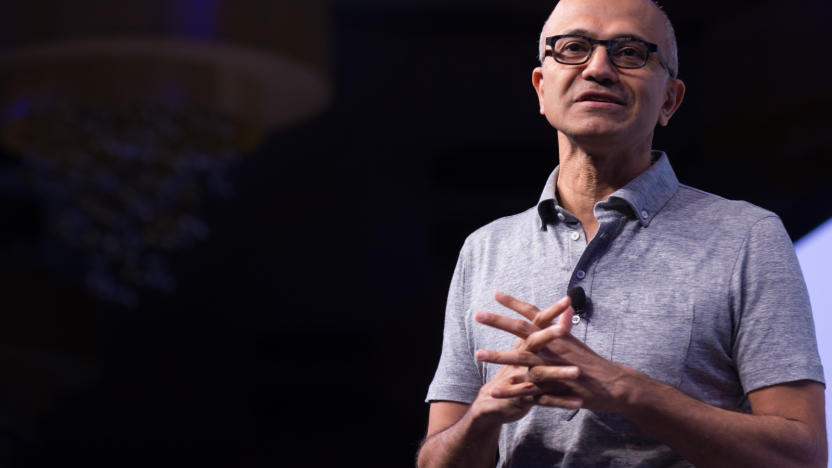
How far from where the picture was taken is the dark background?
6387 millimetres

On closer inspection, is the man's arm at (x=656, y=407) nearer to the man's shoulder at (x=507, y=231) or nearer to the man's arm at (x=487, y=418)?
the man's arm at (x=487, y=418)

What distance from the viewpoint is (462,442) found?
1194mm

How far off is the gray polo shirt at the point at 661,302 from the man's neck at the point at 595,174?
0.08 ft

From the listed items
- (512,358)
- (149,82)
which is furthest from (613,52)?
(149,82)

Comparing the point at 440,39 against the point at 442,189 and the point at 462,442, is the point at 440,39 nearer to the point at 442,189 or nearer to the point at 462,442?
the point at 442,189

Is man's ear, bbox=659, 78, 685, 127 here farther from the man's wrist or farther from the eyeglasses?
the man's wrist

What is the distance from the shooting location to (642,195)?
4.21ft

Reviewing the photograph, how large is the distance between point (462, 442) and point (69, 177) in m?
4.39

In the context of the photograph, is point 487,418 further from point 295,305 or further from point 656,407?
point 295,305

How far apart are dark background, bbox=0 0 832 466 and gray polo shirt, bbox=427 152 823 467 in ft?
15.9

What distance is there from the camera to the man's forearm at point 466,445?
1170 mm

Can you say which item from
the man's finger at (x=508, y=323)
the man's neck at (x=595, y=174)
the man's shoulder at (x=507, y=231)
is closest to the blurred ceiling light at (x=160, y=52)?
the man's shoulder at (x=507, y=231)

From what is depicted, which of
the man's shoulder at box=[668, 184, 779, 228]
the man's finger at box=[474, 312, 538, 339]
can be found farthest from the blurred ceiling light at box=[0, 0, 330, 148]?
the man's finger at box=[474, 312, 538, 339]

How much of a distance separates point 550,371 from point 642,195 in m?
0.33
